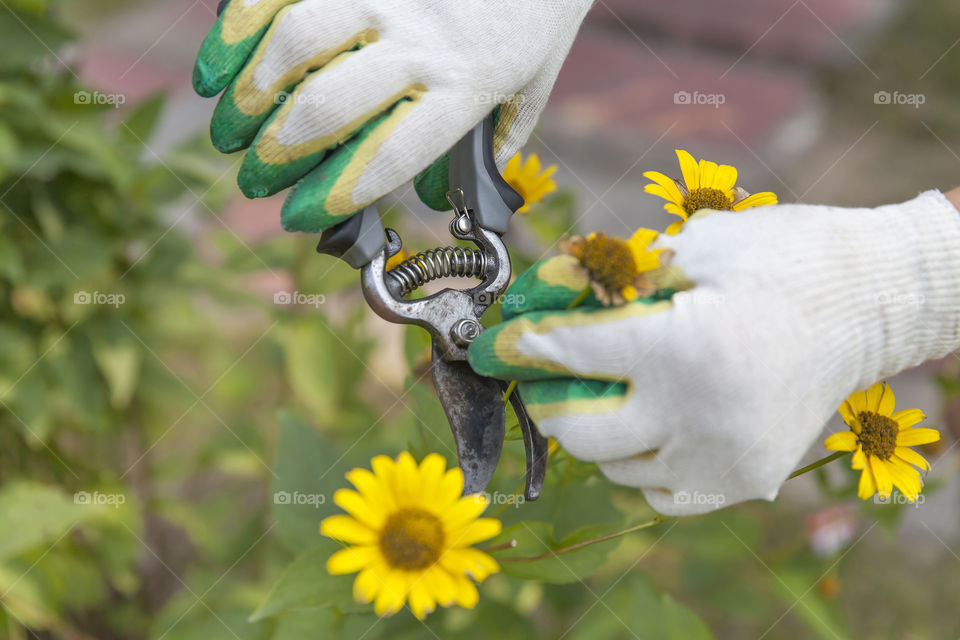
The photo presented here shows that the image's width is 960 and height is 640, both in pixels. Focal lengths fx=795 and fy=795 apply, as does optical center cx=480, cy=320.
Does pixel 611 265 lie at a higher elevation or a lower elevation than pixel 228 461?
higher

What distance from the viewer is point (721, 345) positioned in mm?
685

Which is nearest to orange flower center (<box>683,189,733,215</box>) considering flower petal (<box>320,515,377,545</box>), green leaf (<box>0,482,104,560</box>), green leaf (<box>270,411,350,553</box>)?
flower petal (<box>320,515,377,545</box>)

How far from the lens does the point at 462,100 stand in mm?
854

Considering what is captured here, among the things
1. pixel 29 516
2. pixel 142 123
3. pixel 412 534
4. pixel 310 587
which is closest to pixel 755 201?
pixel 412 534

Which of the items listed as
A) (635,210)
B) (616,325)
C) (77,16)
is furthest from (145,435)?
(77,16)

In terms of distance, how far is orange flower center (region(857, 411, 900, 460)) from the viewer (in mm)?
800

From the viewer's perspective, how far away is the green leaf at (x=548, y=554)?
844 mm

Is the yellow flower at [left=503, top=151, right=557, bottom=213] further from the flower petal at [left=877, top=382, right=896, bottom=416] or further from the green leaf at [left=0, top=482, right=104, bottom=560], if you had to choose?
the green leaf at [left=0, top=482, right=104, bottom=560]

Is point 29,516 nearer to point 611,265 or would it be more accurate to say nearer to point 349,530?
point 349,530

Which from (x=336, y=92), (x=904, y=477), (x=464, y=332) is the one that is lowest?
(x=904, y=477)

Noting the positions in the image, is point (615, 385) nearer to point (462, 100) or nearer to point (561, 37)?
point (462, 100)

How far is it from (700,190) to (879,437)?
0.31 metres

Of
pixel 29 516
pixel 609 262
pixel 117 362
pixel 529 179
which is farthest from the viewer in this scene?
pixel 117 362

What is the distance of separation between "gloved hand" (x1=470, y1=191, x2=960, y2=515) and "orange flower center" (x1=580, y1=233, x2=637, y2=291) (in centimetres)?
2
